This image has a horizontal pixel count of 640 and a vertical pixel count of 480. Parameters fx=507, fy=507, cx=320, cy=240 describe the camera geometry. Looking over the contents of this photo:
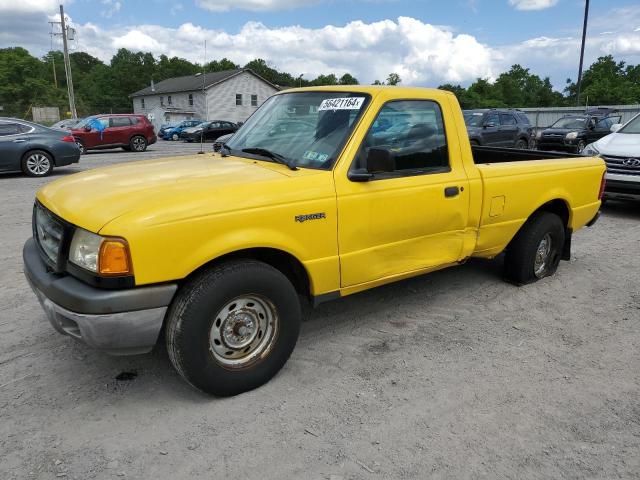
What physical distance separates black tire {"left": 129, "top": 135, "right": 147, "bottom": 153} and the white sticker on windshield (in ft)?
65.2

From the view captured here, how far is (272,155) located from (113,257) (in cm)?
150

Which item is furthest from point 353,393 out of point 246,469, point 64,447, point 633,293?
point 633,293

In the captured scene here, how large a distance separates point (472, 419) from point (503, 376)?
607 millimetres

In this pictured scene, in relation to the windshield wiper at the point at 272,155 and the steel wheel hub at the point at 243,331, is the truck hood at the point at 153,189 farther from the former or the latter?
the steel wheel hub at the point at 243,331

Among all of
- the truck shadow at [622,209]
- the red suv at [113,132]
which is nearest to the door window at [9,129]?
the red suv at [113,132]

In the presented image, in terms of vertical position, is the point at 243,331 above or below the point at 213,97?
below

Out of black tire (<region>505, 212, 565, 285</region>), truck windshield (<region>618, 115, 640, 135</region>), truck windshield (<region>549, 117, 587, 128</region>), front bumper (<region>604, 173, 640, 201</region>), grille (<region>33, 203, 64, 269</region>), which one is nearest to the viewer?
grille (<region>33, 203, 64, 269</region>)

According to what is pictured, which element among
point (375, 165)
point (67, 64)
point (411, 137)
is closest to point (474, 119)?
point (411, 137)

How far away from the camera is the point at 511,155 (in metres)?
5.87

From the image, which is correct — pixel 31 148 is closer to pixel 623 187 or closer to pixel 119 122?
pixel 119 122

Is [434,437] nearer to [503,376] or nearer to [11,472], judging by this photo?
[503,376]

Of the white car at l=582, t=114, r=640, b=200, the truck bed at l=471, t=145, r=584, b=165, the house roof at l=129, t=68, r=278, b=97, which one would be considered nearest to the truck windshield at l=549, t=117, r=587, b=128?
the white car at l=582, t=114, r=640, b=200

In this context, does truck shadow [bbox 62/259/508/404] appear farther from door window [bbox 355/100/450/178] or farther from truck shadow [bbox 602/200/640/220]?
truck shadow [bbox 602/200/640/220]

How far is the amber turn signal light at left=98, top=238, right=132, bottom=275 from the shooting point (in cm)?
264
